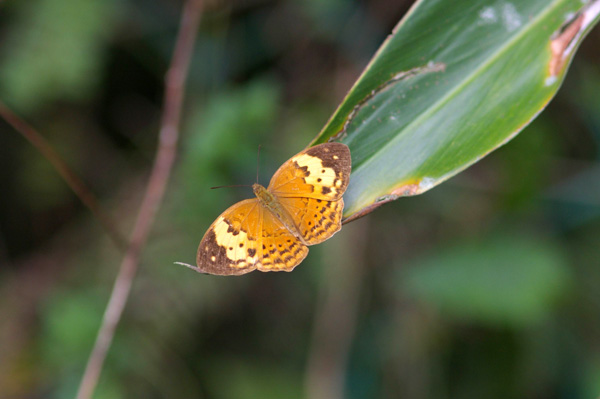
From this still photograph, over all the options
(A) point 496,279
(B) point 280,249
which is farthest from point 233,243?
(A) point 496,279

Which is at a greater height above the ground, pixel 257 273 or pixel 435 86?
pixel 257 273

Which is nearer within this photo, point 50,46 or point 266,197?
point 266,197

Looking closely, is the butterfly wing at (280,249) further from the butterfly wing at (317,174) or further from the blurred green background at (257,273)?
the blurred green background at (257,273)

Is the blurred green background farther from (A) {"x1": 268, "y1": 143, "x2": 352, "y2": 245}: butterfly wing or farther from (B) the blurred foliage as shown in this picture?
(A) {"x1": 268, "y1": 143, "x2": 352, "y2": 245}: butterfly wing

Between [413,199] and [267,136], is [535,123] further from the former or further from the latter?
[267,136]

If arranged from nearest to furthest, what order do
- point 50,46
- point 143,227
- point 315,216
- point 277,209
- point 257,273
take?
point 315,216
point 277,209
point 143,227
point 50,46
point 257,273

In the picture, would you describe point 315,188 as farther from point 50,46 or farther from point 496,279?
point 50,46

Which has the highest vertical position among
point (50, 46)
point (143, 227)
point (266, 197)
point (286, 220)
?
point (50, 46)

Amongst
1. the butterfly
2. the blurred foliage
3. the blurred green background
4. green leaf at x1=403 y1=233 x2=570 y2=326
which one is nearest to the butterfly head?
the butterfly
